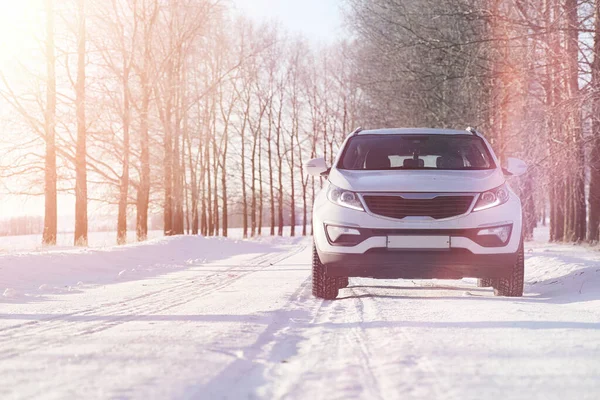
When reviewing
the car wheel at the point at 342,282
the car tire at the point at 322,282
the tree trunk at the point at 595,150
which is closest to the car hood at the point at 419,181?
the car tire at the point at 322,282

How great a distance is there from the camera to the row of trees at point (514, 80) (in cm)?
1221

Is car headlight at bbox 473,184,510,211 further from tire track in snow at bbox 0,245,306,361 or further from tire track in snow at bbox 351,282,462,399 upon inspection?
tire track in snow at bbox 0,245,306,361

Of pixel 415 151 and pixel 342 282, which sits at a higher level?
pixel 415 151

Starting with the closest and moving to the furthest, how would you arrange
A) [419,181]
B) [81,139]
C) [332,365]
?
[332,365] → [419,181] → [81,139]

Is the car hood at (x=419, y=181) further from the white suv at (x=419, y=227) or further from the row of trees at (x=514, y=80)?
the row of trees at (x=514, y=80)

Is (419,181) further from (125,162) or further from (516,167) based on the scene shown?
(125,162)

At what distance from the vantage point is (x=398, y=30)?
21.2 m

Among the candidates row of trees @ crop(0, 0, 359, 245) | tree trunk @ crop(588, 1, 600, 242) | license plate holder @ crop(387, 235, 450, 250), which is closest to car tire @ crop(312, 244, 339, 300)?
license plate holder @ crop(387, 235, 450, 250)

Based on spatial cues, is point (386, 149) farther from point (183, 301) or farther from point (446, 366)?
point (446, 366)

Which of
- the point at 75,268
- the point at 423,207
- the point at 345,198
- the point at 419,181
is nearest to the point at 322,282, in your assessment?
the point at 345,198

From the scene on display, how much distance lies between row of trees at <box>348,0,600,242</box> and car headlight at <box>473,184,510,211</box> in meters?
6.13

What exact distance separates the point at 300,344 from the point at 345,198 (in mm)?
2345

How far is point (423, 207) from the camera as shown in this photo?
5672 millimetres

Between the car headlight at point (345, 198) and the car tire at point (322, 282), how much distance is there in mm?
598
